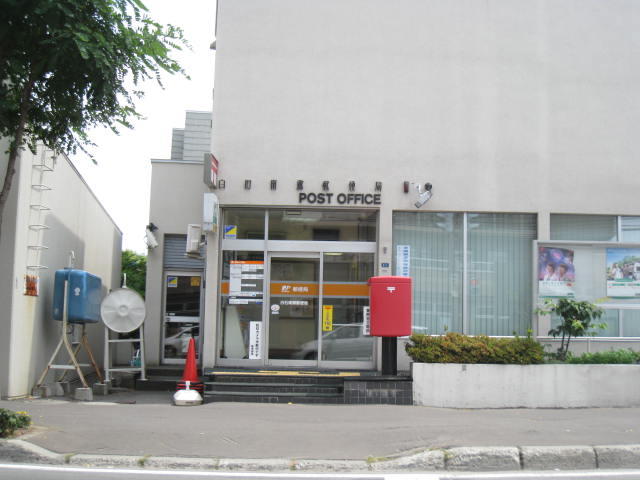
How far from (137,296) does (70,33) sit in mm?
6299

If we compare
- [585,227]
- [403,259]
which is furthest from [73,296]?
[585,227]

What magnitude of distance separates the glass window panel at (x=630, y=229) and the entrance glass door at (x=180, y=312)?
30.3ft

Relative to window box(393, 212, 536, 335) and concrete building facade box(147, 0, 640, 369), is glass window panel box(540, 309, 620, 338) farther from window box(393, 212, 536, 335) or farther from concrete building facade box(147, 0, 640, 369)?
window box(393, 212, 536, 335)

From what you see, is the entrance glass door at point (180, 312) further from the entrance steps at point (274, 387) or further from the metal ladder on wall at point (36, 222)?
the entrance steps at point (274, 387)

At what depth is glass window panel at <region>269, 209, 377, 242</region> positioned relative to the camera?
13023 mm

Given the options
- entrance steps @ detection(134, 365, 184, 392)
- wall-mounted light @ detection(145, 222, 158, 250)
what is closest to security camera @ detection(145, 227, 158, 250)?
wall-mounted light @ detection(145, 222, 158, 250)

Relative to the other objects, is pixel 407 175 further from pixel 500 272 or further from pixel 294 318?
pixel 294 318

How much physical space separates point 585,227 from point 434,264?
3057mm

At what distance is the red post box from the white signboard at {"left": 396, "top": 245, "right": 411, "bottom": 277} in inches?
60.6

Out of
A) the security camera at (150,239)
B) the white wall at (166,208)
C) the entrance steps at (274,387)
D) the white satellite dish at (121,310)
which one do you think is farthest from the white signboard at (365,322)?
the security camera at (150,239)

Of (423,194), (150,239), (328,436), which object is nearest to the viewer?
(328,436)

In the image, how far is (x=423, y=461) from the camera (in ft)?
24.7

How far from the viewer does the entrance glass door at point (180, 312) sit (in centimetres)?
1595

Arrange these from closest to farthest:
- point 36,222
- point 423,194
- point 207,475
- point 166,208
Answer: point 207,475
point 36,222
point 423,194
point 166,208
